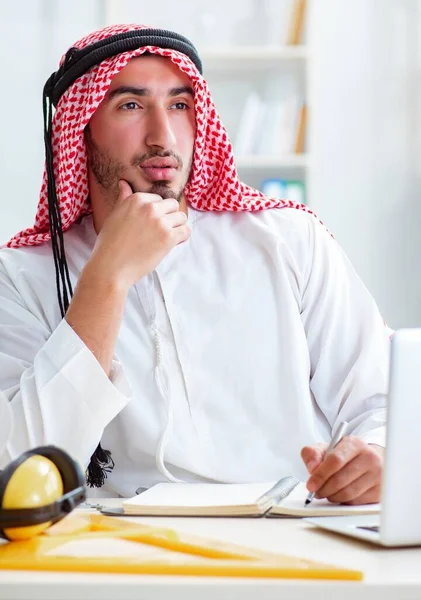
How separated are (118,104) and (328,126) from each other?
2.24 metres

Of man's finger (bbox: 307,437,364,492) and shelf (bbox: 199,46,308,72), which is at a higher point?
shelf (bbox: 199,46,308,72)

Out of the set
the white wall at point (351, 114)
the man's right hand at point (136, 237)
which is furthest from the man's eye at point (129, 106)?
the white wall at point (351, 114)

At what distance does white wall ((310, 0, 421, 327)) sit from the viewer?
407 centimetres

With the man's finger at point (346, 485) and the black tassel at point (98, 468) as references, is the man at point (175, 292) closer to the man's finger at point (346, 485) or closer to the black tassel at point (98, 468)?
the black tassel at point (98, 468)

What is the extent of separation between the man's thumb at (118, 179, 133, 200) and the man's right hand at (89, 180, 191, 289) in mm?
52

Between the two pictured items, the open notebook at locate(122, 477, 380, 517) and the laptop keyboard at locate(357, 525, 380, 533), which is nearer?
the laptop keyboard at locate(357, 525, 380, 533)

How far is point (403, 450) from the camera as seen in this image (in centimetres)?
95

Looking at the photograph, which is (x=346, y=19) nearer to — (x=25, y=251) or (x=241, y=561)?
(x=25, y=251)

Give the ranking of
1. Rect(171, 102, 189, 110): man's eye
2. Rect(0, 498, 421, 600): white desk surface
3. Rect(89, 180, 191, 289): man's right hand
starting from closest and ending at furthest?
Rect(0, 498, 421, 600): white desk surface, Rect(89, 180, 191, 289): man's right hand, Rect(171, 102, 189, 110): man's eye

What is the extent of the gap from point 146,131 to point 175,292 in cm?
34

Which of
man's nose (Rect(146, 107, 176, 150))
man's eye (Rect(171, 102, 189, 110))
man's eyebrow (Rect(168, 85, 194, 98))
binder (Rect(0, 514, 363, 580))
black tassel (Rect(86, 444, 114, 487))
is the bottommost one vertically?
black tassel (Rect(86, 444, 114, 487))

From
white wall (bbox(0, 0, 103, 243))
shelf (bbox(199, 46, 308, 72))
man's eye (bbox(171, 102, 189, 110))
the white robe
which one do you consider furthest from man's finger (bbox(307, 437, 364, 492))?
white wall (bbox(0, 0, 103, 243))

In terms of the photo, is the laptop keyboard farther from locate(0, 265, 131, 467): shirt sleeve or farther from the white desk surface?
locate(0, 265, 131, 467): shirt sleeve

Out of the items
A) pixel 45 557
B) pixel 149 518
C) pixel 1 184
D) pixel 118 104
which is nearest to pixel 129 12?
pixel 1 184
